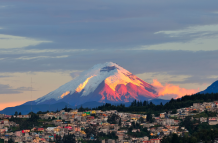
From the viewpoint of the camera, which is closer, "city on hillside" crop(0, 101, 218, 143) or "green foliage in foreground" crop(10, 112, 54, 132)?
"city on hillside" crop(0, 101, 218, 143)

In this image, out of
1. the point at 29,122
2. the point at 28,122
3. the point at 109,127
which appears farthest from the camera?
the point at 29,122

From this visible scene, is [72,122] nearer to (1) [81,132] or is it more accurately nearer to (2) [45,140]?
(1) [81,132]

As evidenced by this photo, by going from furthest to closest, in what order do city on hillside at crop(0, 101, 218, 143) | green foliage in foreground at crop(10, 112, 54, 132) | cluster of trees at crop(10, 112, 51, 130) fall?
cluster of trees at crop(10, 112, 51, 130)
green foliage in foreground at crop(10, 112, 54, 132)
city on hillside at crop(0, 101, 218, 143)

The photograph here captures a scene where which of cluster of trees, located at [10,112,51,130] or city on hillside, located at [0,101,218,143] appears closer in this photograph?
city on hillside, located at [0,101,218,143]

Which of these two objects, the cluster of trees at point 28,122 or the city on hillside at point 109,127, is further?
the cluster of trees at point 28,122

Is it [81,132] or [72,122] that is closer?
[81,132]

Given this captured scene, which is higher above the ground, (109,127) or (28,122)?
(28,122)

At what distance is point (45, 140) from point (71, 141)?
27.7 ft

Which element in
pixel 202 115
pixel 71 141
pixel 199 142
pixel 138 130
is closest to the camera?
pixel 199 142

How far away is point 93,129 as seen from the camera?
6988 inches

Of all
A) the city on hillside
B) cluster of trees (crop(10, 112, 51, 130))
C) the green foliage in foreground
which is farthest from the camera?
cluster of trees (crop(10, 112, 51, 130))

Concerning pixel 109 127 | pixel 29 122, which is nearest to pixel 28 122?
pixel 29 122

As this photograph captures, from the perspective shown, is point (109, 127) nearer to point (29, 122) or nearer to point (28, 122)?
point (29, 122)

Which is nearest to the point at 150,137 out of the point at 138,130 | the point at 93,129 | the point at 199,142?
the point at 138,130
